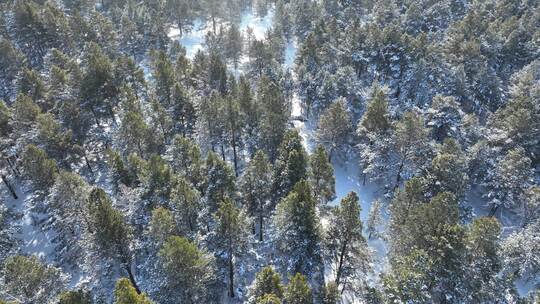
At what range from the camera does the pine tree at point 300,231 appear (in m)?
37.4

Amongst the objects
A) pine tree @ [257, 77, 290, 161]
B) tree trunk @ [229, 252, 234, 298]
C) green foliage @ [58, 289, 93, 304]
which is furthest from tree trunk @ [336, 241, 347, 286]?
green foliage @ [58, 289, 93, 304]

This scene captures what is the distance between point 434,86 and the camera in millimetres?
64500

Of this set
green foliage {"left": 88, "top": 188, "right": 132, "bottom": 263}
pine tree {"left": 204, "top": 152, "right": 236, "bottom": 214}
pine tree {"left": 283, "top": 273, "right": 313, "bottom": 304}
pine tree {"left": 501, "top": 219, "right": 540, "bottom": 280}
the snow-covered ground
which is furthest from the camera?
the snow-covered ground

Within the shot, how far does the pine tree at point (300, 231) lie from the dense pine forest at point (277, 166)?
0.70 feet

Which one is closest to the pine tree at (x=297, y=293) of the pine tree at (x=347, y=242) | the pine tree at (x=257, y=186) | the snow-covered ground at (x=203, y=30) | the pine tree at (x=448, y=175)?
the pine tree at (x=347, y=242)

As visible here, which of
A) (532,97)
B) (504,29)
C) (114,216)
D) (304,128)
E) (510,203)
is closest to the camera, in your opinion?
(114,216)

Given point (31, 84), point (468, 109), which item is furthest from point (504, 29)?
point (31, 84)

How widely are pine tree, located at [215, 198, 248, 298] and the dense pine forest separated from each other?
19 cm

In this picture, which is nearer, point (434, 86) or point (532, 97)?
point (532, 97)

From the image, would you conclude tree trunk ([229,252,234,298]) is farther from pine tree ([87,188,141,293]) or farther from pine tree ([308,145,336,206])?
pine tree ([308,145,336,206])

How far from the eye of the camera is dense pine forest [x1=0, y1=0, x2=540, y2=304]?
3625 cm

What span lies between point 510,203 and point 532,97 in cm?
1955

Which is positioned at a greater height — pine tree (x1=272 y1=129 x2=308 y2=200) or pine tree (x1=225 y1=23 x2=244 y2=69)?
pine tree (x1=225 y1=23 x2=244 y2=69)

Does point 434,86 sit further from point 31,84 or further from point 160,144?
point 31,84
